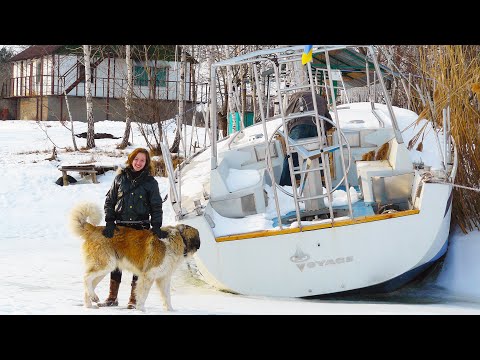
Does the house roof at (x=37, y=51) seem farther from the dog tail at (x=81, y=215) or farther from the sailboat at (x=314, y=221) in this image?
the dog tail at (x=81, y=215)

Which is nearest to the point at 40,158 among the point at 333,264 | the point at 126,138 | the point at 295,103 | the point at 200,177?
the point at 126,138

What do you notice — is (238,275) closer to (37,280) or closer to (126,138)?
(37,280)

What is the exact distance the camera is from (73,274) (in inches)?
335

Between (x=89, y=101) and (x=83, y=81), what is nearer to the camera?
(x=89, y=101)

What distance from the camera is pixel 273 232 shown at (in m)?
6.61

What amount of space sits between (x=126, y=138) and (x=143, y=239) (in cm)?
1385

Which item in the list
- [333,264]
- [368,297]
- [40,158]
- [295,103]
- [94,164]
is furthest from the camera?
[40,158]

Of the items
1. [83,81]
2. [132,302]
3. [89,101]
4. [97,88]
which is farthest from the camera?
[97,88]

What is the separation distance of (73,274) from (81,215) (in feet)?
9.98

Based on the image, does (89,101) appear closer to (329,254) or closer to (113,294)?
(329,254)

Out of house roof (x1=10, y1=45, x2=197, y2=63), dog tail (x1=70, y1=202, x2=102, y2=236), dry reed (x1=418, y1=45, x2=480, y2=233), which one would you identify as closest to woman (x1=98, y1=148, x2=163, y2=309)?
dog tail (x1=70, y1=202, x2=102, y2=236)

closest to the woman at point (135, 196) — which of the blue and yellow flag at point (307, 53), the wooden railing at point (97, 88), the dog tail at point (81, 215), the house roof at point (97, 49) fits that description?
the dog tail at point (81, 215)

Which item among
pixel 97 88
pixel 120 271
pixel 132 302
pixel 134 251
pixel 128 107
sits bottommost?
pixel 132 302

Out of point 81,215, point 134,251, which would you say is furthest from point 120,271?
point 81,215
